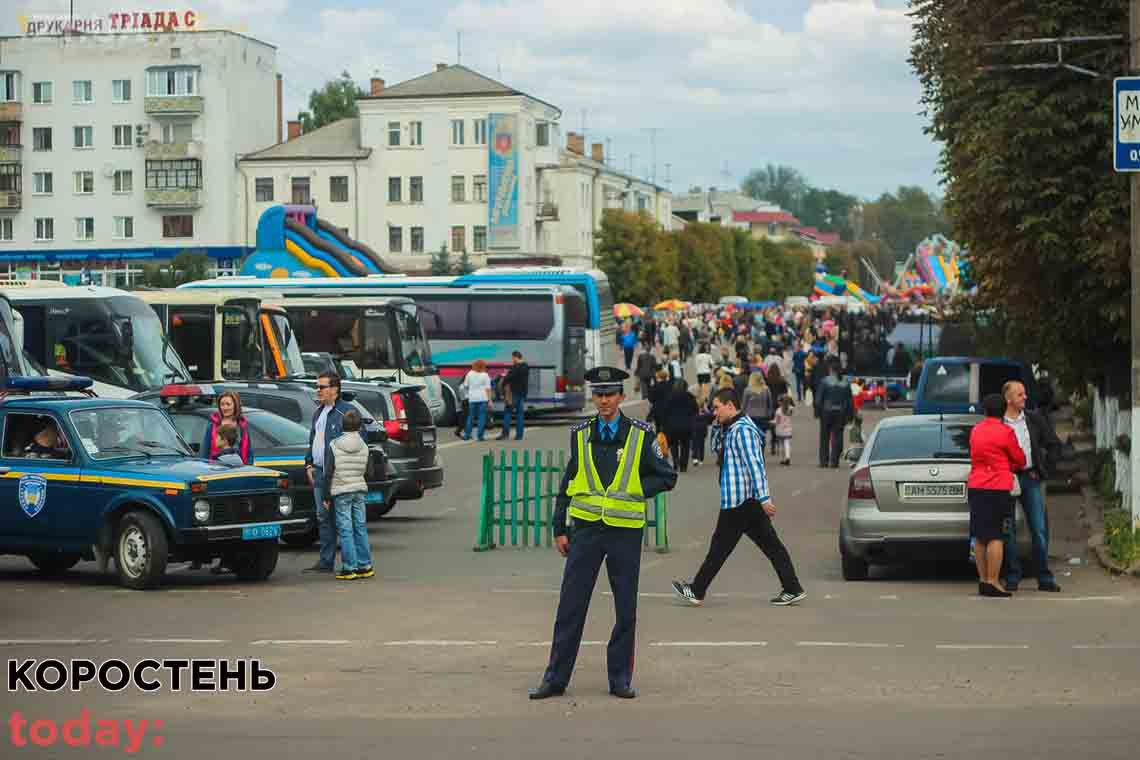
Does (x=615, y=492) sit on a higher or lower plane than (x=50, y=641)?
higher

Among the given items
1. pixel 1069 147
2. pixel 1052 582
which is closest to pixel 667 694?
pixel 1052 582

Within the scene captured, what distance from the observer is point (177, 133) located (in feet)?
323

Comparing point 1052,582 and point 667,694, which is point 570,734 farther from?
point 1052,582

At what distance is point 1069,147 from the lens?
21.7 meters

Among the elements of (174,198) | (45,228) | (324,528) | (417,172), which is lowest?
(324,528)

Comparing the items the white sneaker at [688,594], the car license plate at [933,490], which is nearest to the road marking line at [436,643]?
the white sneaker at [688,594]

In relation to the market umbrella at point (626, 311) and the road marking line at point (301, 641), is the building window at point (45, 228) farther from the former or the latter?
the road marking line at point (301, 641)

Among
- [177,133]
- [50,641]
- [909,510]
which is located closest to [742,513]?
[909,510]

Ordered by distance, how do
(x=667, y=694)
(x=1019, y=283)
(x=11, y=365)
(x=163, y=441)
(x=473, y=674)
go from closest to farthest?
(x=667, y=694) → (x=473, y=674) → (x=163, y=441) → (x=1019, y=283) → (x=11, y=365)

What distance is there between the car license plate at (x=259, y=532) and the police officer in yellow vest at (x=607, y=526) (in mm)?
6258

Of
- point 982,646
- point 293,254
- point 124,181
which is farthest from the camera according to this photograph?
point 124,181

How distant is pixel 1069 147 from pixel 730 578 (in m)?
7.82

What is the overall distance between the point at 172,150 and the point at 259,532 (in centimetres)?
8452

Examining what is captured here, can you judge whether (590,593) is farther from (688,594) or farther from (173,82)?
(173,82)
